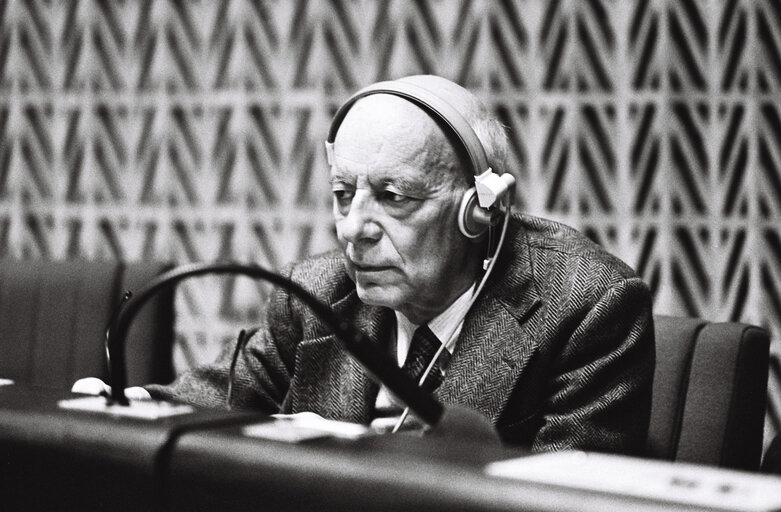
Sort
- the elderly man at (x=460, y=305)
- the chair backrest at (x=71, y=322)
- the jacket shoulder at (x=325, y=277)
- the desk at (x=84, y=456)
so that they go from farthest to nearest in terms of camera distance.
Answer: the chair backrest at (x=71, y=322), the jacket shoulder at (x=325, y=277), the elderly man at (x=460, y=305), the desk at (x=84, y=456)

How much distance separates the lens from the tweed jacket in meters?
1.25

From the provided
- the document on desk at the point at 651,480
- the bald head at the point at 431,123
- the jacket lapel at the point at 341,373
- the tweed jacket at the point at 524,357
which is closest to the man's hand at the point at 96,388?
the tweed jacket at the point at 524,357

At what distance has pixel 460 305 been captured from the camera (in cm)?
142

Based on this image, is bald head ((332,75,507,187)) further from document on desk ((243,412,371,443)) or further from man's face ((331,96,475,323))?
document on desk ((243,412,371,443))

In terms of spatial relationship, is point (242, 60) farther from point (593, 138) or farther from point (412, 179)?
point (412, 179)

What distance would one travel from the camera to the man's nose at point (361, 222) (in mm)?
1322

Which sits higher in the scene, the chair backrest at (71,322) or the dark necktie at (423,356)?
the dark necktie at (423,356)

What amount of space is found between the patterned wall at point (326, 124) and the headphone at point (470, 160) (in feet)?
4.18

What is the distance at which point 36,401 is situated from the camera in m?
0.81

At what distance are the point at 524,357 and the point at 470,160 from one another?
11.4 inches

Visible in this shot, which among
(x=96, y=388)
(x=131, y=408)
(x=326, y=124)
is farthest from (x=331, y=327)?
(x=326, y=124)

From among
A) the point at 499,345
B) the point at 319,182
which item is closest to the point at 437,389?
the point at 499,345

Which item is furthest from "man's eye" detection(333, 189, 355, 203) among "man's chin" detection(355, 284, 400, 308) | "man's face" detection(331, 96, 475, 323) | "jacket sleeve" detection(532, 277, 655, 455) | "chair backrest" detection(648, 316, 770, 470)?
"chair backrest" detection(648, 316, 770, 470)

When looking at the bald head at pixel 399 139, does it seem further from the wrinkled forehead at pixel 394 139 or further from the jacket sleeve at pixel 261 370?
the jacket sleeve at pixel 261 370
